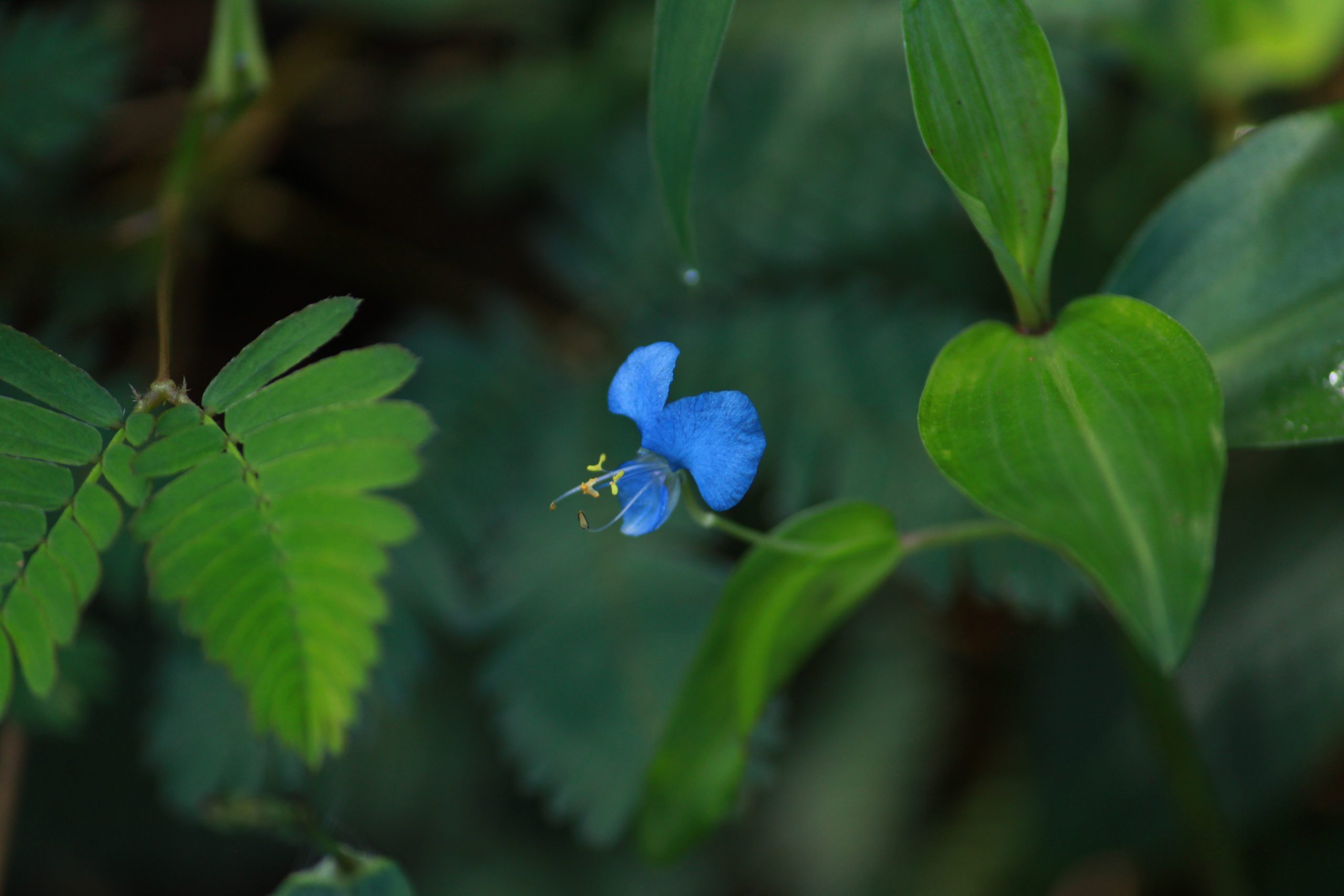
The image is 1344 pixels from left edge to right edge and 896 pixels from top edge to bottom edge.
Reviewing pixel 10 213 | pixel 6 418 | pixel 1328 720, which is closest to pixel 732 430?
pixel 6 418

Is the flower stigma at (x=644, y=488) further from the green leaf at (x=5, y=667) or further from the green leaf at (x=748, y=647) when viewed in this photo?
the green leaf at (x=5, y=667)

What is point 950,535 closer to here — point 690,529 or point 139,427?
point 690,529

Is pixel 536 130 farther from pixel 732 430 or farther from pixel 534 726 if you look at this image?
pixel 732 430

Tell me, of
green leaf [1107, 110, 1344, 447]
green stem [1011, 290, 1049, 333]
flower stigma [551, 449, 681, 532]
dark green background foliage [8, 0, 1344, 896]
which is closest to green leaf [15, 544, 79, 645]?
flower stigma [551, 449, 681, 532]

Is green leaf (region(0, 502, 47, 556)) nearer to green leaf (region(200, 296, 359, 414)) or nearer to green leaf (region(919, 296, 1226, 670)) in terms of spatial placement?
green leaf (region(200, 296, 359, 414))

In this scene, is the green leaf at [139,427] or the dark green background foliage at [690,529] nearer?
the green leaf at [139,427]

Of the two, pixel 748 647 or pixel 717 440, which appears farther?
pixel 748 647

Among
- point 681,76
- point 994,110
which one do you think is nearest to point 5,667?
point 681,76

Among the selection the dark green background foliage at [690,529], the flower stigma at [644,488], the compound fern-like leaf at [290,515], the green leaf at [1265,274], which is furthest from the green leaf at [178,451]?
the green leaf at [1265,274]
